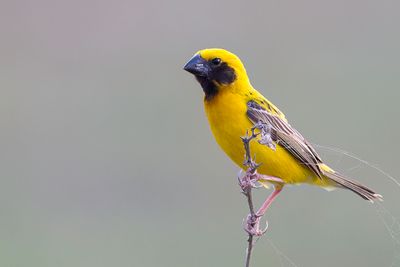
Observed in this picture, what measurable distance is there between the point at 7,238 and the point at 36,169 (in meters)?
1.46

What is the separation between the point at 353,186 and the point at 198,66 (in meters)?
1.22

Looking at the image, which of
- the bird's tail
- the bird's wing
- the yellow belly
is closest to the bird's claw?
the yellow belly

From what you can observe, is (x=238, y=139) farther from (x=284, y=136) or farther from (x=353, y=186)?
(x=353, y=186)

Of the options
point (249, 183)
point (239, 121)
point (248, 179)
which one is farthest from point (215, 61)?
point (249, 183)

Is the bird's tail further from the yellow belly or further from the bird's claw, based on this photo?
the bird's claw

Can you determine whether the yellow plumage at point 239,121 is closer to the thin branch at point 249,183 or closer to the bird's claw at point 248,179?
the bird's claw at point 248,179

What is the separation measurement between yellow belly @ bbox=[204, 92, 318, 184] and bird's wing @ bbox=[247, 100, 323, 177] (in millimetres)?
33

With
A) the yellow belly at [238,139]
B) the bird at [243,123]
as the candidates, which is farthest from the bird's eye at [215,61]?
the yellow belly at [238,139]

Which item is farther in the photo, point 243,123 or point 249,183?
point 243,123

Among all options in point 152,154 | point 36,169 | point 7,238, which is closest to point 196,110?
point 152,154

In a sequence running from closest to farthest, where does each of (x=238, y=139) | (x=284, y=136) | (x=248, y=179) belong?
(x=248, y=179)
(x=238, y=139)
(x=284, y=136)

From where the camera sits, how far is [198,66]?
5.79 meters

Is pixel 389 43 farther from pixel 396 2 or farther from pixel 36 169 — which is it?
pixel 36 169

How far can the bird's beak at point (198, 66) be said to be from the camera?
18.9 ft
